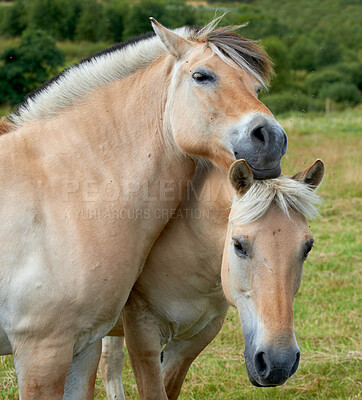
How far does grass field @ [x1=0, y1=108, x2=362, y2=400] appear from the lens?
4.51 meters

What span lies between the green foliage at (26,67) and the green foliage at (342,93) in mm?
12922

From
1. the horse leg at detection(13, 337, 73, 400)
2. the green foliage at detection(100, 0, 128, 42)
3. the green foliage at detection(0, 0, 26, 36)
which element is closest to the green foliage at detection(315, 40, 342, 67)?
the green foliage at detection(100, 0, 128, 42)

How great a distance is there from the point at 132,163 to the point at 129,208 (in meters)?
0.28

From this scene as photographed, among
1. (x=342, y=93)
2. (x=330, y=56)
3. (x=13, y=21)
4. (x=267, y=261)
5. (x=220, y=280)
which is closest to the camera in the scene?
(x=267, y=261)

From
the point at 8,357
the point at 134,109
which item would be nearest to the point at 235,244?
the point at 134,109

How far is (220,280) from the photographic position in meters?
3.50

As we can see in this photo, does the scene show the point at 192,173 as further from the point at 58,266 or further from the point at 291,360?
the point at 291,360

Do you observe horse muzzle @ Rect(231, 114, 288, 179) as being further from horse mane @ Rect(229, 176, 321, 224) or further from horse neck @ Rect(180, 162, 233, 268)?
horse neck @ Rect(180, 162, 233, 268)

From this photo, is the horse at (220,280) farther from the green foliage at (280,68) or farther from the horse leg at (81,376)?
the green foliage at (280,68)

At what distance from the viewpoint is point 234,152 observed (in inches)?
120

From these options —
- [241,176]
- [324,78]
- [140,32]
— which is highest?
[241,176]

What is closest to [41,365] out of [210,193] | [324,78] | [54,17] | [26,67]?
[210,193]

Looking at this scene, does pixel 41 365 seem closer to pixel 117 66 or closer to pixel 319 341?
pixel 117 66

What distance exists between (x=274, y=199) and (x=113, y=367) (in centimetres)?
232
